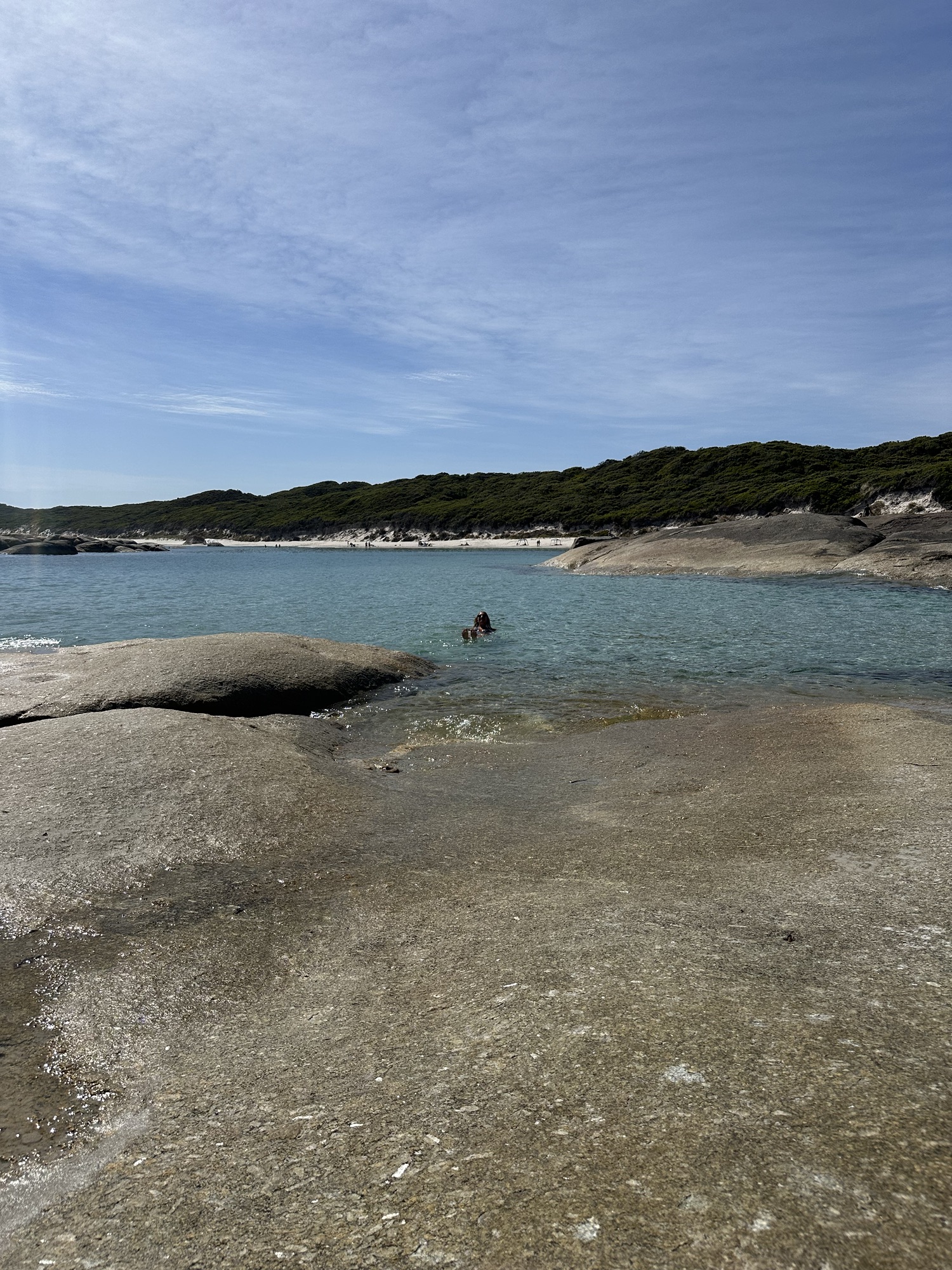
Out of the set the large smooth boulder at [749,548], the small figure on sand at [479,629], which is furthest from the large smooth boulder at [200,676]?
the large smooth boulder at [749,548]

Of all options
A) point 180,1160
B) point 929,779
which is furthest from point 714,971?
point 929,779

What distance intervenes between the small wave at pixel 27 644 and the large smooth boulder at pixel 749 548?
39951 millimetres

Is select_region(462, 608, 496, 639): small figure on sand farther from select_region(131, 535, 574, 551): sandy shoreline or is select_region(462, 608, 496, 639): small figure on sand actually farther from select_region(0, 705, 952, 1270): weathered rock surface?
select_region(131, 535, 574, 551): sandy shoreline

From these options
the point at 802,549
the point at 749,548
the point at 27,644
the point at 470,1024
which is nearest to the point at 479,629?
the point at 27,644

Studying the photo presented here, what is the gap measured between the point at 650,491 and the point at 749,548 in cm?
7895

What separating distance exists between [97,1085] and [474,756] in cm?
853

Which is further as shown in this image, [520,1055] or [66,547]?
[66,547]

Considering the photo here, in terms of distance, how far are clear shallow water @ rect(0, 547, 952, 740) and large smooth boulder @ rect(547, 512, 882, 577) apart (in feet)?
14.2

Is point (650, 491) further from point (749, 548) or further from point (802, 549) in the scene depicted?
point (802, 549)

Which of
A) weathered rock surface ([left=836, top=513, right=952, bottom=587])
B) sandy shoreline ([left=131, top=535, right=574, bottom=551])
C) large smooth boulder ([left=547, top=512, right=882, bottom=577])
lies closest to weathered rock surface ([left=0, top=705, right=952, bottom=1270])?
weathered rock surface ([left=836, top=513, right=952, bottom=587])

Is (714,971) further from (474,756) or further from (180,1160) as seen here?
(474,756)

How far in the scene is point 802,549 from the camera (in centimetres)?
5056

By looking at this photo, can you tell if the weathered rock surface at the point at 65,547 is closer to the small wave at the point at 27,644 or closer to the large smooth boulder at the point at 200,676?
the small wave at the point at 27,644

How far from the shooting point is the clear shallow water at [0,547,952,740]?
16.8 m
